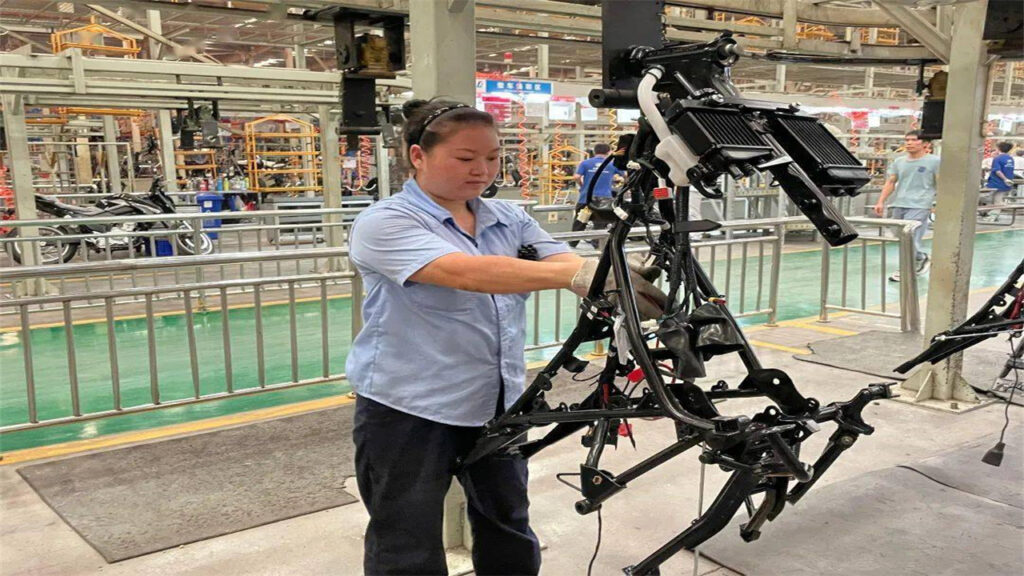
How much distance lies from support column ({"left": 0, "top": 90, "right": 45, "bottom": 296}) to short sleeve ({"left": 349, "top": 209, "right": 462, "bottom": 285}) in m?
8.58

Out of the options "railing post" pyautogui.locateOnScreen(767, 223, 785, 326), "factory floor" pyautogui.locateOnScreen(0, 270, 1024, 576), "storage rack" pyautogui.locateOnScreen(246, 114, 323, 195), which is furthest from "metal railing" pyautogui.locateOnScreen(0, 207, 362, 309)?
"railing post" pyautogui.locateOnScreen(767, 223, 785, 326)

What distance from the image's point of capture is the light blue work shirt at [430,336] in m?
2.12

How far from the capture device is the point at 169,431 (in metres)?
4.91

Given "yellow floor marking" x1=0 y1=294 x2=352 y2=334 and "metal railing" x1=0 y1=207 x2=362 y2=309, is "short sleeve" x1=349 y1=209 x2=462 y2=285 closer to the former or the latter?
"metal railing" x1=0 y1=207 x2=362 y2=309

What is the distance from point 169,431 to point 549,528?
2.68 meters

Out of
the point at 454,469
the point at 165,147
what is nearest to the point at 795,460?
the point at 454,469

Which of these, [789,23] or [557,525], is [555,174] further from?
[557,525]

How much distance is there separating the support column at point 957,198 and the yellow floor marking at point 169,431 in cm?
399

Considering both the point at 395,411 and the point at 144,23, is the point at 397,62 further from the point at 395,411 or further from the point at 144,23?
the point at 144,23

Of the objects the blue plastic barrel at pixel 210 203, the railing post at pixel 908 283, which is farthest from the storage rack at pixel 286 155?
the railing post at pixel 908 283

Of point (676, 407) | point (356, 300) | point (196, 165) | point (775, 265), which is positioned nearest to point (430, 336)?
point (676, 407)

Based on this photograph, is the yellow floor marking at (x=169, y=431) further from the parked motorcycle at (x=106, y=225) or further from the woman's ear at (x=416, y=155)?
the parked motorcycle at (x=106, y=225)

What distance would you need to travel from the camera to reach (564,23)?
6.13 meters

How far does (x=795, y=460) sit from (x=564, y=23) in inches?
199
